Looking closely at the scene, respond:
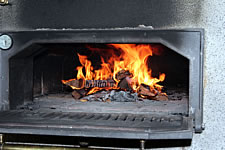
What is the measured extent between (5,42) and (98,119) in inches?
24.2

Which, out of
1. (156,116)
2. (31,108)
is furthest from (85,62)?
(156,116)

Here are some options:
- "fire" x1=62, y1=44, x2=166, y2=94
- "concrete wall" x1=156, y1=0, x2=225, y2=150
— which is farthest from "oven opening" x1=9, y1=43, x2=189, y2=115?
"concrete wall" x1=156, y1=0, x2=225, y2=150

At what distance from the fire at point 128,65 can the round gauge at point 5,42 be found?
0.48 metres

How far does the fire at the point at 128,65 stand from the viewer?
1638mm

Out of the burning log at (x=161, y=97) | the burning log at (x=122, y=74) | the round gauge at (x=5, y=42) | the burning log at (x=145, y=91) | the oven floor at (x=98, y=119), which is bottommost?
the oven floor at (x=98, y=119)

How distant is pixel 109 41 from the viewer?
1.37m

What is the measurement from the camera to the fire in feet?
5.37

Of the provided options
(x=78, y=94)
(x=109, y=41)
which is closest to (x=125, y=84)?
(x=78, y=94)

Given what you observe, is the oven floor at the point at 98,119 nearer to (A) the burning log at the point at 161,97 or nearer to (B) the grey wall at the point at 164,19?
(A) the burning log at the point at 161,97

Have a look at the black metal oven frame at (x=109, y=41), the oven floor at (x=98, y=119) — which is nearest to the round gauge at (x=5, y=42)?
the black metal oven frame at (x=109, y=41)

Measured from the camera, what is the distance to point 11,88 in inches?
59.5

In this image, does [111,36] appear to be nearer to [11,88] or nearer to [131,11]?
[131,11]

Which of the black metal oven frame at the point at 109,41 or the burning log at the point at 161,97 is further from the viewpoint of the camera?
the burning log at the point at 161,97

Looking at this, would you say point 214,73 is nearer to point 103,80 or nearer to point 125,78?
point 125,78
